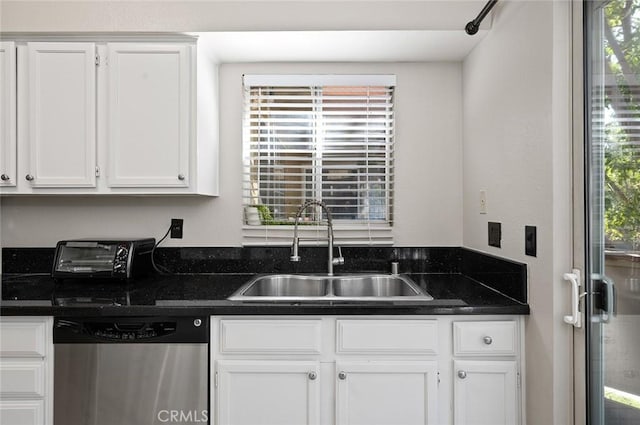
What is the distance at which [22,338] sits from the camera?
1594 mm

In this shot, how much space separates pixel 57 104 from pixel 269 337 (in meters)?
1.53

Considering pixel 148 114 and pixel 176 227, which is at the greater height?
pixel 148 114

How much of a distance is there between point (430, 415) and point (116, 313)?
1309mm

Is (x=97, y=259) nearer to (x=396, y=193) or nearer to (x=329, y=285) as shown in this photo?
(x=329, y=285)

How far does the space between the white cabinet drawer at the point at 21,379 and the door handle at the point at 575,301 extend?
2.02 m

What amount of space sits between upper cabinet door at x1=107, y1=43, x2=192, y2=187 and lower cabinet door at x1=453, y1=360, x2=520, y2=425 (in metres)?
1.55

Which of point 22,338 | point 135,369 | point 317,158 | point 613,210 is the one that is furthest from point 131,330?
point 613,210

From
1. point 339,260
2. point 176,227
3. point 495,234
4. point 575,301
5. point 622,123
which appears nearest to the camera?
point 622,123

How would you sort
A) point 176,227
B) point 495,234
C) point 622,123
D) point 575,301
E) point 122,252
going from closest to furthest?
1. point 622,123
2. point 575,301
3. point 495,234
4. point 122,252
5. point 176,227

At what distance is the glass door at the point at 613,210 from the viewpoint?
45.8 inches

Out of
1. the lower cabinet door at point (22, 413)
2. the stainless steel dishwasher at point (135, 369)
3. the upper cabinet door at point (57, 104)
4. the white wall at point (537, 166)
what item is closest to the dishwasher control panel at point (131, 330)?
the stainless steel dishwasher at point (135, 369)

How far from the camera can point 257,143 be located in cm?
233

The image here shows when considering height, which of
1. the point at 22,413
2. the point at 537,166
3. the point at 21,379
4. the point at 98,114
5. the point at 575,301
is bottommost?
the point at 22,413

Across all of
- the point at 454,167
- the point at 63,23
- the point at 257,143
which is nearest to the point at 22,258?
the point at 63,23
